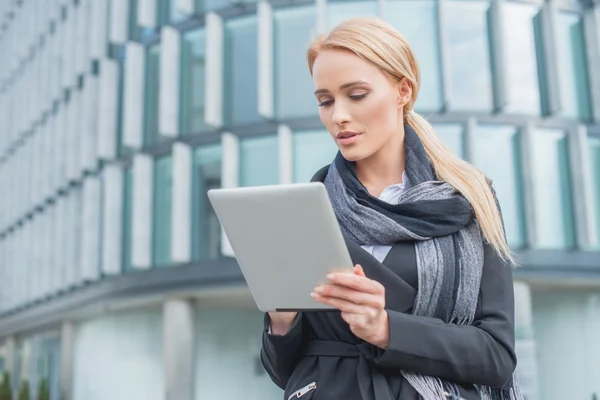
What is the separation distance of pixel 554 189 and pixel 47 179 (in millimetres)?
16755

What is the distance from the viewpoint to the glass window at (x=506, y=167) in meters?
14.9

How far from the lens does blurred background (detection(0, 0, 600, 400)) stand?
15.2m

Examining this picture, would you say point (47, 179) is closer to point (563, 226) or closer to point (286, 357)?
point (563, 226)

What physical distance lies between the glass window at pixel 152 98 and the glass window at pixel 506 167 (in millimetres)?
7850

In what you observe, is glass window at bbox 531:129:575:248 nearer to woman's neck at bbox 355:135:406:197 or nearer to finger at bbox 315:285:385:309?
woman's neck at bbox 355:135:406:197

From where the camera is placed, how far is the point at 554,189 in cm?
1525

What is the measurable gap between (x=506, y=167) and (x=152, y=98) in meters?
8.89

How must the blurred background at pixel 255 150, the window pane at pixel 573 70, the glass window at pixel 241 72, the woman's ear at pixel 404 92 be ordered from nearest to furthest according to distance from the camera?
1. the woman's ear at pixel 404 92
2. the blurred background at pixel 255 150
3. the window pane at pixel 573 70
4. the glass window at pixel 241 72

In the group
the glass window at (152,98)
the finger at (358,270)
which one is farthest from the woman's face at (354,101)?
the glass window at (152,98)

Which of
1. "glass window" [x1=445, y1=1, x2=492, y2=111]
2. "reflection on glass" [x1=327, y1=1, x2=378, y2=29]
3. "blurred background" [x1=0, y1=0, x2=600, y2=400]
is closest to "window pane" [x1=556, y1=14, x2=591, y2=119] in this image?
"blurred background" [x1=0, y1=0, x2=600, y2=400]

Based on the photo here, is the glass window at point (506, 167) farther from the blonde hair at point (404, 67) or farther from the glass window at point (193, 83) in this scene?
the blonde hair at point (404, 67)

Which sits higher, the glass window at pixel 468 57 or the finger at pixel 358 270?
the glass window at pixel 468 57

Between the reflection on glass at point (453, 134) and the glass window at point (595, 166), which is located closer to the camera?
the reflection on glass at point (453, 134)

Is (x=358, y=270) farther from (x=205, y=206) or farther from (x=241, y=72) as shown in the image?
(x=241, y=72)
